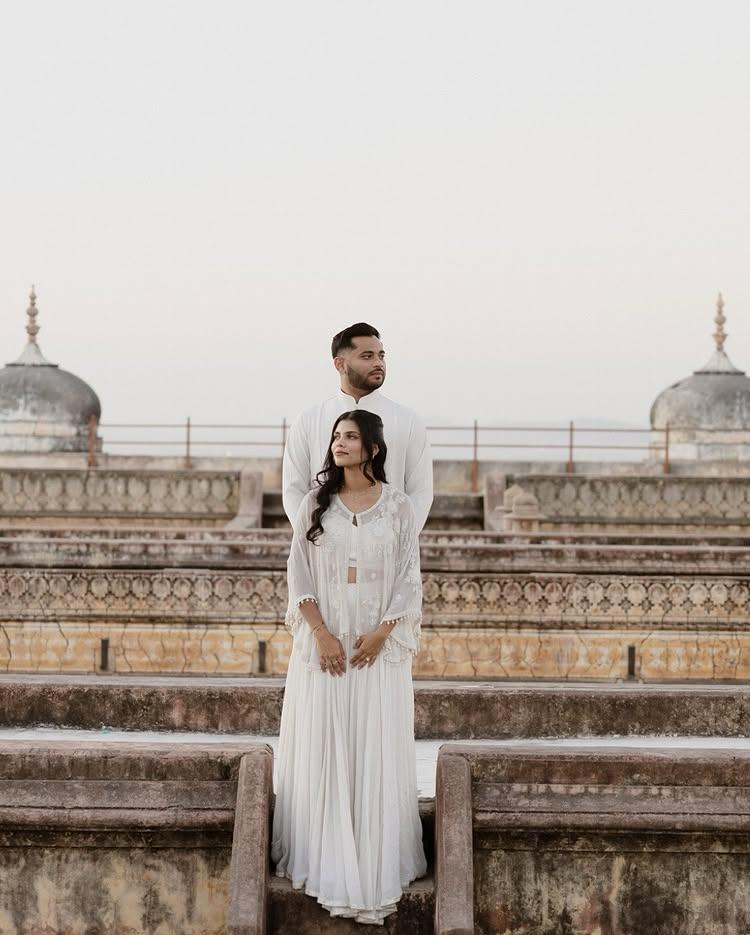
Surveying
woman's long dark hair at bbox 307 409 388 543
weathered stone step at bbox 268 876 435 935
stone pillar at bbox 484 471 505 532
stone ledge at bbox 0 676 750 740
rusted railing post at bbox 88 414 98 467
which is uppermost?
rusted railing post at bbox 88 414 98 467

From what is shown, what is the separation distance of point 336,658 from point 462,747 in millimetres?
569

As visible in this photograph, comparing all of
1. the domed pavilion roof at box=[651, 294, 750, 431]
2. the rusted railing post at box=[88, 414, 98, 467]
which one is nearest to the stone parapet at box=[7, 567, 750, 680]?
the rusted railing post at box=[88, 414, 98, 467]

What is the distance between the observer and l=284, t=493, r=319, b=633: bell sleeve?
448 cm

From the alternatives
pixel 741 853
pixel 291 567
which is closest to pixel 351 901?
pixel 291 567

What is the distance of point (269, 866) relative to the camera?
4516 mm

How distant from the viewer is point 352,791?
4.42 m

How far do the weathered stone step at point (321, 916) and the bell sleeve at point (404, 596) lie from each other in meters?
0.71

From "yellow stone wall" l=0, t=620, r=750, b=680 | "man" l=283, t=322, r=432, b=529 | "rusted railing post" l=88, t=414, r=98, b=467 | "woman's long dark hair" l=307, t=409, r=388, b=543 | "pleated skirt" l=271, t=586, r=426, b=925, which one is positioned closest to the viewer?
"pleated skirt" l=271, t=586, r=426, b=925

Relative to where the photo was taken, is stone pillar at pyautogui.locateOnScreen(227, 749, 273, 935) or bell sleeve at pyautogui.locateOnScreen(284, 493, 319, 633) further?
bell sleeve at pyautogui.locateOnScreen(284, 493, 319, 633)

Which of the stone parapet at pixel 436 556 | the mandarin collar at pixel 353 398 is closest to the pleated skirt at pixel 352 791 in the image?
the mandarin collar at pixel 353 398

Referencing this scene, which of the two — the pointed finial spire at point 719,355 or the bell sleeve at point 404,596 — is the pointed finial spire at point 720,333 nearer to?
the pointed finial spire at point 719,355

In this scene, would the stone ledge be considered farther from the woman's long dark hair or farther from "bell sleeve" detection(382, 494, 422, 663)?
the woman's long dark hair

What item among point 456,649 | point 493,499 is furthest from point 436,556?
point 493,499

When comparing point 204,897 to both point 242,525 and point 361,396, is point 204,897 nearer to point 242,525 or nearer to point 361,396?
point 361,396
